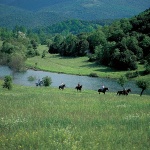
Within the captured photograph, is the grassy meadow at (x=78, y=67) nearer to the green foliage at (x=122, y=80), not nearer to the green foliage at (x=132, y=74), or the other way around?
the green foliage at (x=132, y=74)

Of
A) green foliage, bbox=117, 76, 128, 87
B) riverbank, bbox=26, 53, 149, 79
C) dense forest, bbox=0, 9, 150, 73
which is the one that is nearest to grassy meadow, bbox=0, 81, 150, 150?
green foliage, bbox=117, 76, 128, 87

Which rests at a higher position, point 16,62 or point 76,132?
point 16,62

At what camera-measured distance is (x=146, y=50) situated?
537 feet

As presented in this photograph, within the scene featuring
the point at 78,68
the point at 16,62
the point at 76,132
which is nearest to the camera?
the point at 76,132

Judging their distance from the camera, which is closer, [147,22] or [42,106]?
[42,106]

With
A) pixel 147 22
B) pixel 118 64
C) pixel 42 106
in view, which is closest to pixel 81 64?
pixel 118 64

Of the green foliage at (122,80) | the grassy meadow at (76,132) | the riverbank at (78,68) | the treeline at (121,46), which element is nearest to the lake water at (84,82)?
the riverbank at (78,68)

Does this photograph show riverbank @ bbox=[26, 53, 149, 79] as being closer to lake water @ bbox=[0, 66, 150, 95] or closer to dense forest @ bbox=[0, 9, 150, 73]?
dense forest @ bbox=[0, 9, 150, 73]

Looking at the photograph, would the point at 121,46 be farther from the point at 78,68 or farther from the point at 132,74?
the point at 132,74

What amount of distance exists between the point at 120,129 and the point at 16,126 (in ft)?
15.6

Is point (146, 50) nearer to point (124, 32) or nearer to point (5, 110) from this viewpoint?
point (124, 32)

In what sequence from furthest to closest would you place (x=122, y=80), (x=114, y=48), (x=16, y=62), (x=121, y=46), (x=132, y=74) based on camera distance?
(x=114, y=48)
(x=121, y=46)
(x=132, y=74)
(x=16, y=62)
(x=122, y=80)

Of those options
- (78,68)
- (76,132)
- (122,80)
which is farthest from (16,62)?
(76,132)

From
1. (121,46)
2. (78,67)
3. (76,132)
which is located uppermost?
(121,46)
